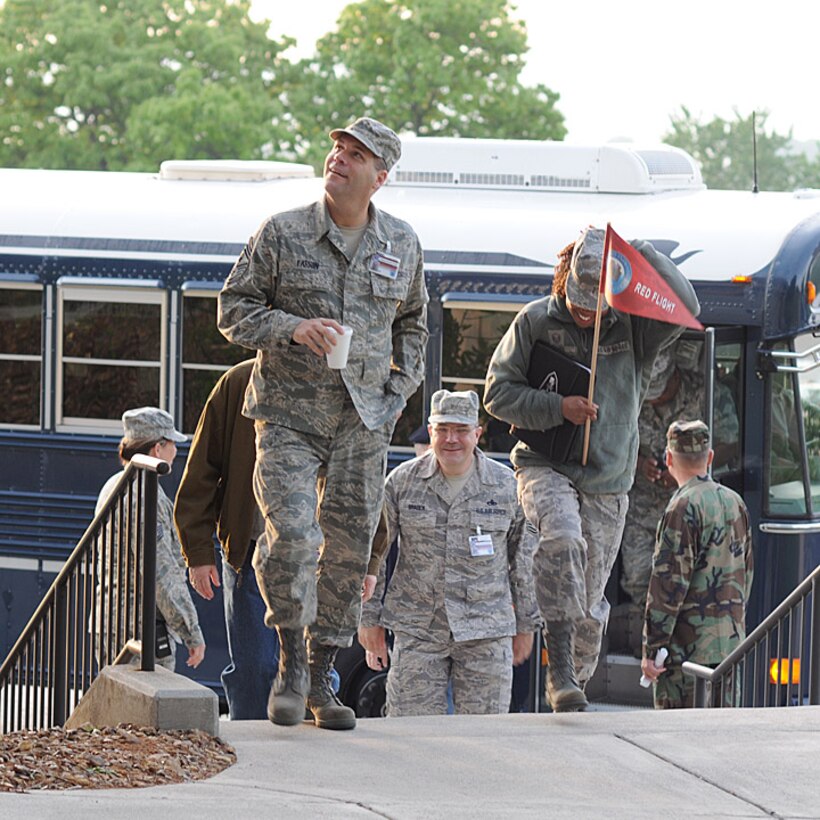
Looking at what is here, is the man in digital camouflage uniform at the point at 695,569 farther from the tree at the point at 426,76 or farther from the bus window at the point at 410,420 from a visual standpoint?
the tree at the point at 426,76

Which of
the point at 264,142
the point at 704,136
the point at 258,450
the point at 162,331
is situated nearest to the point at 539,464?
the point at 258,450

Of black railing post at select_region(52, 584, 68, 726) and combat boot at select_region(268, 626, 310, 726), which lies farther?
black railing post at select_region(52, 584, 68, 726)

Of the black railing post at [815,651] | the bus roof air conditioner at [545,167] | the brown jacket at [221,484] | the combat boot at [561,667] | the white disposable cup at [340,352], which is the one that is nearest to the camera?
the white disposable cup at [340,352]

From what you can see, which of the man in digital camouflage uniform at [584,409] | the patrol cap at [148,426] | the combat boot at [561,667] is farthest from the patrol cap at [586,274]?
the patrol cap at [148,426]

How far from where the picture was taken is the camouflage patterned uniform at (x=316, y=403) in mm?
6195

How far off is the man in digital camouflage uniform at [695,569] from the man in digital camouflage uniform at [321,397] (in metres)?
2.82

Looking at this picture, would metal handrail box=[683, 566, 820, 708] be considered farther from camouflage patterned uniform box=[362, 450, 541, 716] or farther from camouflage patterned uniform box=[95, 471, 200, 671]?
camouflage patterned uniform box=[95, 471, 200, 671]

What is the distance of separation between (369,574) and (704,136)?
72677mm

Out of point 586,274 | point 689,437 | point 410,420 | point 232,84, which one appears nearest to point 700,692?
point 689,437

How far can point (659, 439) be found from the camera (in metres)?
9.80

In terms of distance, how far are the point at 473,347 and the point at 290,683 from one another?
4.01m

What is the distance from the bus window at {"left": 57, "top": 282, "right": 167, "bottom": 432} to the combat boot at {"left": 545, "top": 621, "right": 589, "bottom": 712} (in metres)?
4.05

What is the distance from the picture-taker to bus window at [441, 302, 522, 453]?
1005cm

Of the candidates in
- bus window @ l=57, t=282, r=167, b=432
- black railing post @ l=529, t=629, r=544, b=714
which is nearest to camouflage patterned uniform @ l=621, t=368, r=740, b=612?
black railing post @ l=529, t=629, r=544, b=714
